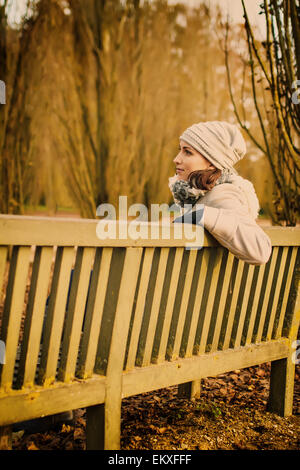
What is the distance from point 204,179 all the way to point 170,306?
696 millimetres

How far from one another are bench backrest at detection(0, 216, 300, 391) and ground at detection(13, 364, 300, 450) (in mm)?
483

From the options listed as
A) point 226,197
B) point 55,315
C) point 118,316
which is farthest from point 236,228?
point 55,315

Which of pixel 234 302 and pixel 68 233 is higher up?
pixel 68 233

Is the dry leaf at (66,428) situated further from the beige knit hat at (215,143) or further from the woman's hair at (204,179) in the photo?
the beige knit hat at (215,143)

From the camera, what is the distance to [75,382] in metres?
2.09

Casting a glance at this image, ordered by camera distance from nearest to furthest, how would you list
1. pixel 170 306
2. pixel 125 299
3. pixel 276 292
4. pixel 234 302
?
pixel 125 299, pixel 170 306, pixel 234 302, pixel 276 292

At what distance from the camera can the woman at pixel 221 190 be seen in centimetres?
237

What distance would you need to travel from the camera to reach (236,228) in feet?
7.73

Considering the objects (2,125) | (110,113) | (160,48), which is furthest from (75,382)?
(160,48)

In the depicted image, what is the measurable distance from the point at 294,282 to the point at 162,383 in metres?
1.13

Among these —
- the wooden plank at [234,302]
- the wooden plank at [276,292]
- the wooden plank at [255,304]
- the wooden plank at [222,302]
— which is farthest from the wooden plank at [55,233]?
the wooden plank at [276,292]

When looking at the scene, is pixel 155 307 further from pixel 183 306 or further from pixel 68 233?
pixel 68 233

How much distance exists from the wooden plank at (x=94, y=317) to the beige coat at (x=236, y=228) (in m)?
0.51

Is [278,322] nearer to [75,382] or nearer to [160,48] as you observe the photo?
[75,382]
